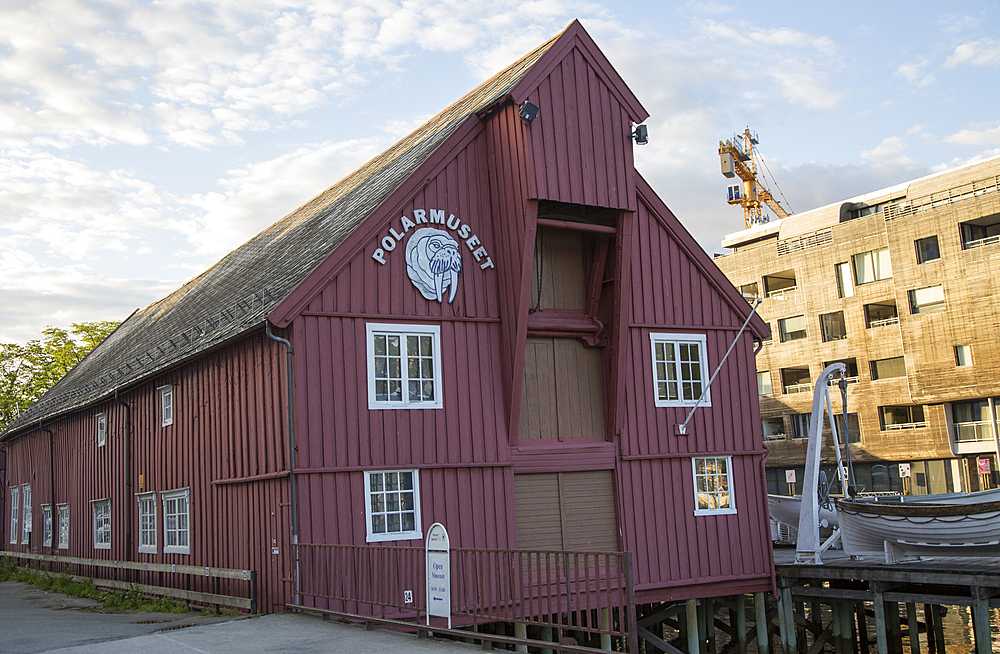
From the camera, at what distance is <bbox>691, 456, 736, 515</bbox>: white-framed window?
1983 cm

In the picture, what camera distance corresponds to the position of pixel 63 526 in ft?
96.0

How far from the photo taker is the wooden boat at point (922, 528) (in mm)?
18188

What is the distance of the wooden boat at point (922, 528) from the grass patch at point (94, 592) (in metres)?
13.8

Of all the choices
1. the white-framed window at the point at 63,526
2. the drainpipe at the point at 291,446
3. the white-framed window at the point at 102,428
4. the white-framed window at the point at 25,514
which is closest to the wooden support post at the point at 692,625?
the drainpipe at the point at 291,446

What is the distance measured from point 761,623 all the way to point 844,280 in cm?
3647

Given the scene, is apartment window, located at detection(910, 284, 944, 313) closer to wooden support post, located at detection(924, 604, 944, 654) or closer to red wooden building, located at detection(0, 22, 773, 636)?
Result: wooden support post, located at detection(924, 604, 944, 654)

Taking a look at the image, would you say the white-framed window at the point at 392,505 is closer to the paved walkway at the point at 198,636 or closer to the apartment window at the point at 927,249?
the paved walkway at the point at 198,636

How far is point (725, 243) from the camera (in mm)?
68188

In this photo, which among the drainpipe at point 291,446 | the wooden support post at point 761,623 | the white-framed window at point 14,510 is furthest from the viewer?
the white-framed window at point 14,510

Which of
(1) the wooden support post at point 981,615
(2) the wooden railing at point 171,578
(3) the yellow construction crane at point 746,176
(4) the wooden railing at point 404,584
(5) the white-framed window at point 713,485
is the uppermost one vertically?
(3) the yellow construction crane at point 746,176

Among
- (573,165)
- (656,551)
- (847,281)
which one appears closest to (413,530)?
(656,551)

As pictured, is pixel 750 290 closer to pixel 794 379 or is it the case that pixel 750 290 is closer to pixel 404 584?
pixel 794 379

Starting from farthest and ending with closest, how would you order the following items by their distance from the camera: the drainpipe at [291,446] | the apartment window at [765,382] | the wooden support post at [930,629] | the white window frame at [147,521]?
the apartment window at [765,382] → the white window frame at [147,521] → the wooden support post at [930,629] → the drainpipe at [291,446]

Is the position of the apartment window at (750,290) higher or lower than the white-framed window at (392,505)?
higher
